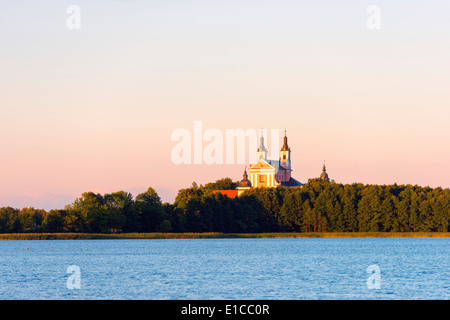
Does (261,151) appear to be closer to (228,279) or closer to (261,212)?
(261,212)

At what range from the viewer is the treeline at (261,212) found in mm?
115562

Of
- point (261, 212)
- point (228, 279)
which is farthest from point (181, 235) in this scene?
point (228, 279)

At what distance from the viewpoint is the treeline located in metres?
116

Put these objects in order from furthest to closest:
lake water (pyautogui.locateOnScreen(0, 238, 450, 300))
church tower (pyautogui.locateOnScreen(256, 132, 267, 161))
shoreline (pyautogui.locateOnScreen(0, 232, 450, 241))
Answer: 1. church tower (pyautogui.locateOnScreen(256, 132, 267, 161))
2. shoreline (pyautogui.locateOnScreen(0, 232, 450, 241))
3. lake water (pyautogui.locateOnScreen(0, 238, 450, 300))

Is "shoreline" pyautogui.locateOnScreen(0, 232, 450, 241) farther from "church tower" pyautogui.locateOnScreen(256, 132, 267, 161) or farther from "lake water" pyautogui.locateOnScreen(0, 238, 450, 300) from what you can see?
"church tower" pyautogui.locateOnScreen(256, 132, 267, 161)

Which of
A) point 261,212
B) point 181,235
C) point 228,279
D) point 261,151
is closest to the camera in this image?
point 228,279

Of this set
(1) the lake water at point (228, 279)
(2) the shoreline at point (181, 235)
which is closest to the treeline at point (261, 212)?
(2) the shoreline at point (181, 235)

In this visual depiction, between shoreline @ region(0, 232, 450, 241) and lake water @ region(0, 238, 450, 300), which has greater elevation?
shoreline @ region(0, 232, 450, 241)

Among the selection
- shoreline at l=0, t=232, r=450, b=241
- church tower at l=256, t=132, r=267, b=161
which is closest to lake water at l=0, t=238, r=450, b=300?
shoreline at l=0, t=232, r=450, b=241

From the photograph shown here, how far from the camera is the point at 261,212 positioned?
136 meters

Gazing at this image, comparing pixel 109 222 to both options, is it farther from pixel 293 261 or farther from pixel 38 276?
pixel 38 276

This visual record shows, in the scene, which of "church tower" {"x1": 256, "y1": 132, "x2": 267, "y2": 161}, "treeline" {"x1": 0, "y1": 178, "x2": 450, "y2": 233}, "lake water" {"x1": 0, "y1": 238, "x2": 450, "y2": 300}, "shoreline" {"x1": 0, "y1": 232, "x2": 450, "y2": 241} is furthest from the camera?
"church tower" {"x1": 256, "y1": 132, "x2": 267, "y2": 161}
